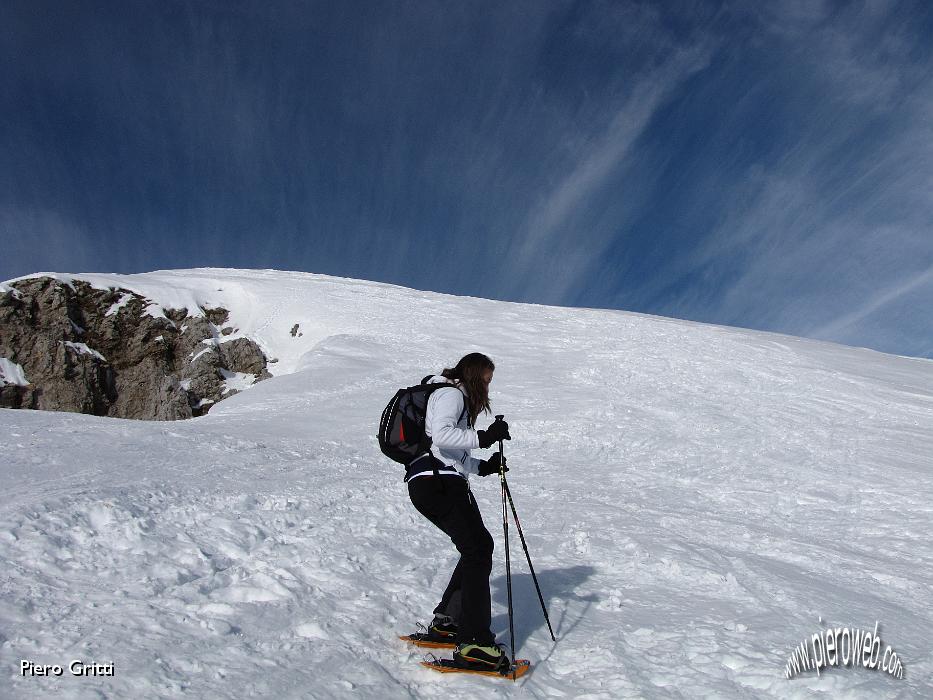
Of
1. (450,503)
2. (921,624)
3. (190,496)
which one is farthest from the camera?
(190,496)

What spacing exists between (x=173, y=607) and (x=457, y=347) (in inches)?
844

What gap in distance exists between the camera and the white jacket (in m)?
4.52

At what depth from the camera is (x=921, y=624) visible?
6020 millimetres

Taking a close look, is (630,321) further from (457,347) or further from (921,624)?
(921,624)

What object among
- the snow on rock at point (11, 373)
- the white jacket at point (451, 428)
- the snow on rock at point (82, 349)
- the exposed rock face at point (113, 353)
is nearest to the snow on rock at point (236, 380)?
the exposed rock face at point (113, 353)

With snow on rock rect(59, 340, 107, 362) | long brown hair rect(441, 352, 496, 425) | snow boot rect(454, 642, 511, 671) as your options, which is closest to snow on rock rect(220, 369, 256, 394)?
snow on rock rect(59, 340, 107, 362)

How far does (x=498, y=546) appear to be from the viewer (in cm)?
772

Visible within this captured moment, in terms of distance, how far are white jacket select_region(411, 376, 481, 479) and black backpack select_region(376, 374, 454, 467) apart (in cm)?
6

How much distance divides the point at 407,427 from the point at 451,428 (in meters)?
0.37

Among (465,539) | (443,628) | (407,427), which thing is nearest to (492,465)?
(465,539)

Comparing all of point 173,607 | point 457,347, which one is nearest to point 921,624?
point 173,607

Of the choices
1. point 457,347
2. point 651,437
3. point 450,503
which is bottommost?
point 457,347

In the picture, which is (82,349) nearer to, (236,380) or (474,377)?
(236,380)

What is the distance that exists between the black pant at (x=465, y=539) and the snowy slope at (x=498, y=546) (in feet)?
1.26
